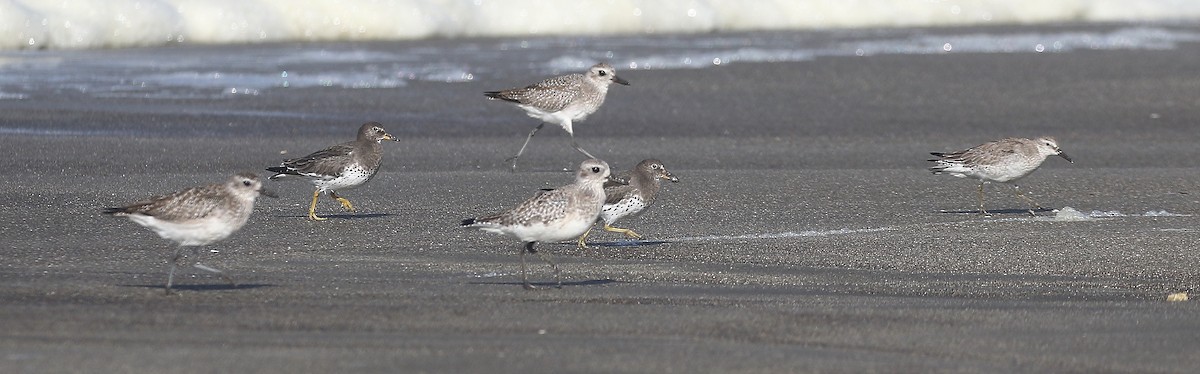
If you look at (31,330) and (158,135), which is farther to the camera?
(158,135)

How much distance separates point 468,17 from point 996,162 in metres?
14.1

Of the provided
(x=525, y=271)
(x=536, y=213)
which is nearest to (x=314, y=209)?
(x=525, y=271)

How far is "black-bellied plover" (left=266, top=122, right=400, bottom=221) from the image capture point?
376 inches

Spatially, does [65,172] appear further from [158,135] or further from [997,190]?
[997,190]

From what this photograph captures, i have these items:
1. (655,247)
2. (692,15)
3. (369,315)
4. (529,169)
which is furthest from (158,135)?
(692,15)

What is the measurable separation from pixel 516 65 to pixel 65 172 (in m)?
7.65

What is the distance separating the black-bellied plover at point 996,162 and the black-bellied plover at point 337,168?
11.0 ft

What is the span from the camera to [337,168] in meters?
9.55

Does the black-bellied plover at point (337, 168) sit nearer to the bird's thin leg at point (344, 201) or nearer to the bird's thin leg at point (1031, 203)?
the bird's thin leg at point (344, 201)

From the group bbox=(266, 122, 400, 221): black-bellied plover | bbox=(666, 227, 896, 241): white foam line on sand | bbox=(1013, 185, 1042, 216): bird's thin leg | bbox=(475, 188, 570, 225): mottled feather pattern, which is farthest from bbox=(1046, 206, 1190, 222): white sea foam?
bbox=(266, 122, 400, 221): black-bellied plover

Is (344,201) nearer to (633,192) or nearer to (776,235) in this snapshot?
(633,192)

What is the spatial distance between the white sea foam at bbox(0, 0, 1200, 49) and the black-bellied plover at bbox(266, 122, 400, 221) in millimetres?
10638

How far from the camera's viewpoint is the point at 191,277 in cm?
712

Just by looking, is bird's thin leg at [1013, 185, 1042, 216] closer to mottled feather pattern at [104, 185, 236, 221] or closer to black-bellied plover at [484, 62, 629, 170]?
black-bellied plover at [484, 62, 629, 170]
